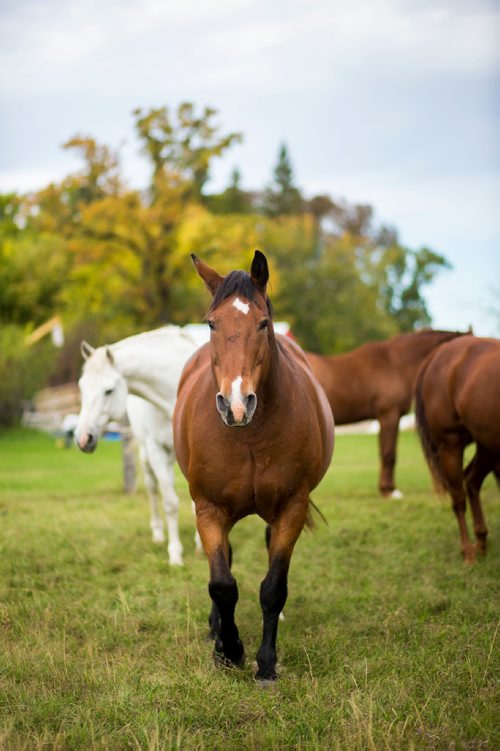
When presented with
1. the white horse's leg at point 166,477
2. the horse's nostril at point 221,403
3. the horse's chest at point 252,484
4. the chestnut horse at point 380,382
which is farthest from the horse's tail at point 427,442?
the chestnut horse at point 380,382

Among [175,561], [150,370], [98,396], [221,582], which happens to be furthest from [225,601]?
[150,370]

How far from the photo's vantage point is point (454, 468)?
23.0 feet

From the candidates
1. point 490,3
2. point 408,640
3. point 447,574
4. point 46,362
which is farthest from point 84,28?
point 46,362

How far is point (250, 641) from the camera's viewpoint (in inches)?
185

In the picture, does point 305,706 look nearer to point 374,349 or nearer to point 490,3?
point 490,3

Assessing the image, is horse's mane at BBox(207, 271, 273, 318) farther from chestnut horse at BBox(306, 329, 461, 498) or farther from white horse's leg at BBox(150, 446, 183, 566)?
chestnut horse at BBox(306, 329, 461, 498)

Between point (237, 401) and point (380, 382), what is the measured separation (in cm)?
864

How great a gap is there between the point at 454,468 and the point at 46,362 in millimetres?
25577

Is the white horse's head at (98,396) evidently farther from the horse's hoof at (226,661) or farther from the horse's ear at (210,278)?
the horse's ear at (210,278)

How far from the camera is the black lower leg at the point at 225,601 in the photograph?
405cm

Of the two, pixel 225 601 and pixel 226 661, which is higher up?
pixel 225 601

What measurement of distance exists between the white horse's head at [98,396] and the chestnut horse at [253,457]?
2.68m

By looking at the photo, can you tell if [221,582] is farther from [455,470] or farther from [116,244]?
[116,244]

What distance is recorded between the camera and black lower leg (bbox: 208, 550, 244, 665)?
159 inches
